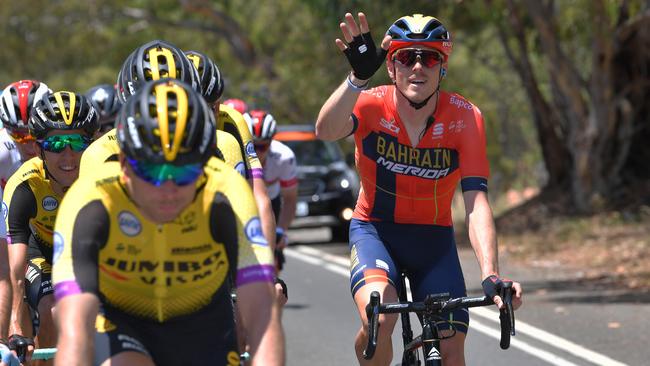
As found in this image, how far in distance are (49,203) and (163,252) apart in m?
2.58

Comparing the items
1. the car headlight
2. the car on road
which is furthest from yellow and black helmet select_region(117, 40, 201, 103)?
the car headlight

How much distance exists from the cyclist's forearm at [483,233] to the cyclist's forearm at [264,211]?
45.0 inches

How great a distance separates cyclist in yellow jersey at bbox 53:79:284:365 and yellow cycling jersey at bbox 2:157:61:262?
6.70ft

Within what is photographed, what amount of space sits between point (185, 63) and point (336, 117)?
29.5 inches

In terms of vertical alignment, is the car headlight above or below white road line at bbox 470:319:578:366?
above

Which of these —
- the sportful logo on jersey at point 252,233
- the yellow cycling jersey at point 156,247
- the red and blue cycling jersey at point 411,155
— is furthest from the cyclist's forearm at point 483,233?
the sportful logo on jersey at point 252,233

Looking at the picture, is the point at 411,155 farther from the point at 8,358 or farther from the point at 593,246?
the point at 593,246

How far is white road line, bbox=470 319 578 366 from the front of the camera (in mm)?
10059

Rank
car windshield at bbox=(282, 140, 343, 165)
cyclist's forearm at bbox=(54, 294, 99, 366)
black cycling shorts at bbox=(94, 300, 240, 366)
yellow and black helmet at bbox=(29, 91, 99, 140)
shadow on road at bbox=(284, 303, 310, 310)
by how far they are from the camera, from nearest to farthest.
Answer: cyclist's forearm at bbox=(54, 294, 99, 366), black cycling shorts at bbox=(94, 300, 240, 366), yellow and black helmet at bbox=(29, 91, 99, 140), shadow on road at bbox=(284, 303, 310, 310), car windshield at bbox=(282, 140, 343, 165)

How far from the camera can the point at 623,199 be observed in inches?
854

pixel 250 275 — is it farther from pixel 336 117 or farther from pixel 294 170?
pixel 294 170

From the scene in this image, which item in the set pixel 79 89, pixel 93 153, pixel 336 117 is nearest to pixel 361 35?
pixel 336 117

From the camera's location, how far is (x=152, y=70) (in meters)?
6.18

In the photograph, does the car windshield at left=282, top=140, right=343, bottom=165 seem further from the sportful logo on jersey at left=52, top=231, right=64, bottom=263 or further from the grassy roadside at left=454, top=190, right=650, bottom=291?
the sportful logo on jersey at left=52, top=231, right=64, bottom=263
